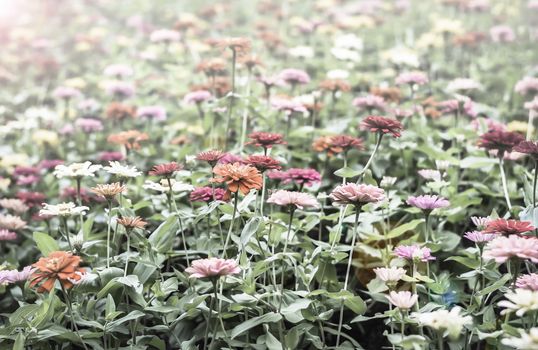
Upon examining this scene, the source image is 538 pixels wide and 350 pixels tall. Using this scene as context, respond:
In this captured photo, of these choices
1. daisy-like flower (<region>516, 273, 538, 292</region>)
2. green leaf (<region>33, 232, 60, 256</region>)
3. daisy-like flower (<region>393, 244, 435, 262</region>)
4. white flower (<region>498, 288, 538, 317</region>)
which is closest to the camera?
white flower (<region>498, 288, 538, 317</region>)

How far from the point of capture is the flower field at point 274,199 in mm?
1709

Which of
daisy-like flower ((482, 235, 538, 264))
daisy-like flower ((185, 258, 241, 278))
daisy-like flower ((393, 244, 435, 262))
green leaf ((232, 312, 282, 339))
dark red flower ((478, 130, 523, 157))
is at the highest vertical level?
dark red flower ((478, 130, 523, 157))

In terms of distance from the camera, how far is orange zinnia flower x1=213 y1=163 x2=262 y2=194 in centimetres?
167

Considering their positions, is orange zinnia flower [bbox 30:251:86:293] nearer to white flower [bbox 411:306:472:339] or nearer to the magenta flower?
white flower [bbox 411:306:472:339]

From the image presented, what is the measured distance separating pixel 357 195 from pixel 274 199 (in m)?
0.24

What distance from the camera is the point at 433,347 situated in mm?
1737

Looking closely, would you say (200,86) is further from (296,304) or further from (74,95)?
(296,304)

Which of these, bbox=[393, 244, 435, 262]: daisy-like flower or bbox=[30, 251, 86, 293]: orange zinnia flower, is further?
bbox=[393, 244, 435, 262]: daisy-like flower


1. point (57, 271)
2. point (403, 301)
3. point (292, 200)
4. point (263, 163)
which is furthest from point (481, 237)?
point (57, 271)

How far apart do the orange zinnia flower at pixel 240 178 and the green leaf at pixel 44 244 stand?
0.64 metres

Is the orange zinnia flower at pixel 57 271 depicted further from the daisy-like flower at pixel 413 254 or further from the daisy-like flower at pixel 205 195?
the daisy-like flower at pixel 413 254

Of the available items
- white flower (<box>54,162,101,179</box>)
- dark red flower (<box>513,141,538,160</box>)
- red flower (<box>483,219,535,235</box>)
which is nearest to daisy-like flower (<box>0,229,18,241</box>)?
white flower (<box>54,162,101,179</box>)

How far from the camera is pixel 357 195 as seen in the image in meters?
1.66

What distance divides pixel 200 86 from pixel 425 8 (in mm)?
3314
